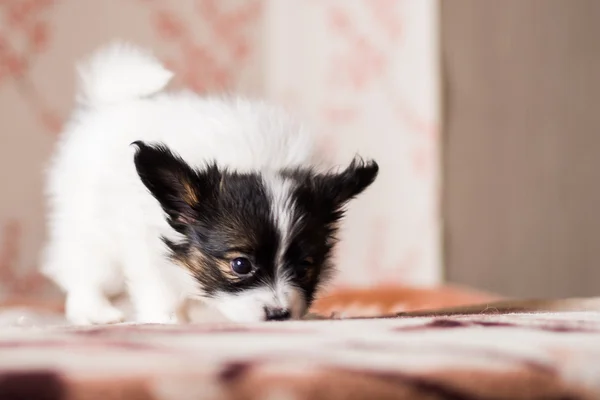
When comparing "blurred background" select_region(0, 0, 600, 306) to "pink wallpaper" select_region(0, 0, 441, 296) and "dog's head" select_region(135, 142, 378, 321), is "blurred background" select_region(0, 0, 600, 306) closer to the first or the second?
"pink wallpaper" select_region(0, 0, 441, 296)

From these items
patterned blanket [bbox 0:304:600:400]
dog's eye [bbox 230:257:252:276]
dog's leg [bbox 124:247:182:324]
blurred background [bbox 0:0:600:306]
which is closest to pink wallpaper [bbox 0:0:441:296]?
blurred background [bbox 0:0:600:306]

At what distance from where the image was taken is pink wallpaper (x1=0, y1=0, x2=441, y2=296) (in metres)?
2.48

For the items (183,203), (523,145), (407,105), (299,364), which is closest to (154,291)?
(183,203)

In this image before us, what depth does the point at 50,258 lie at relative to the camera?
1663mm

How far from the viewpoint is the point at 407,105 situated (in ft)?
9.30

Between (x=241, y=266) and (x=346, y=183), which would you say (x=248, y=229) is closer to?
(x=241, y=266)

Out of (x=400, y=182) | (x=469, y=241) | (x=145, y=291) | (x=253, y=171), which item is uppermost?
(x=400, y=182)

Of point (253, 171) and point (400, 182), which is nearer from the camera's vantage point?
point (253, 171)

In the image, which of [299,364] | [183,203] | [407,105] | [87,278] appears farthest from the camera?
[407,105]

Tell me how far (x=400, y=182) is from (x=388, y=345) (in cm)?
228

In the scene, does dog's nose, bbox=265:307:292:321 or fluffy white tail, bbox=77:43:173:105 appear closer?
dog's nose, bbox=265:307:292:321

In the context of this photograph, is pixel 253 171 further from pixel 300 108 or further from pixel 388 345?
pixel 300 108

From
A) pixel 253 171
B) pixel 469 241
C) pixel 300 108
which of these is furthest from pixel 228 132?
pixel 300 108

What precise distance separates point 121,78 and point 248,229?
610 mm
